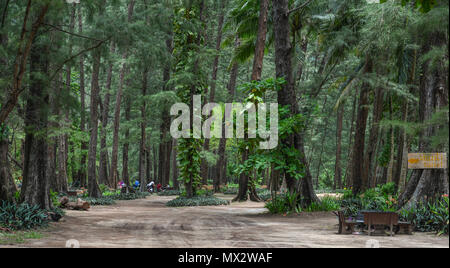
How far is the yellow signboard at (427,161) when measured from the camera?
36.8 ft

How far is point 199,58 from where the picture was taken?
2075 cm

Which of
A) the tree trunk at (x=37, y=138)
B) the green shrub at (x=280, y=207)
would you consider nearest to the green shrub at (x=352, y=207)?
the green shrub at (x=280, y=207)

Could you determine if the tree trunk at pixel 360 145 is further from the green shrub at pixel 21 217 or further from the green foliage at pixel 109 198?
the green shrub at pixel 21 217

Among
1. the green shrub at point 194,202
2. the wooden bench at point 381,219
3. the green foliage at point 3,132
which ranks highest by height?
the green foliage at point 3,132

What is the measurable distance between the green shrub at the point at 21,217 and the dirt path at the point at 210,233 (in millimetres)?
360

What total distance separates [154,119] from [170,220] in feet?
66.8

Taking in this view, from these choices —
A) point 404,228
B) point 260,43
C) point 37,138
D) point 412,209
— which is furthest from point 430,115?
point 37,138

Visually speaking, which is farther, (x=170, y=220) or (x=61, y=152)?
(x=61, y=152)

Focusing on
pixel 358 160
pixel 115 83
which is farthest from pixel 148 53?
pixel 115 83

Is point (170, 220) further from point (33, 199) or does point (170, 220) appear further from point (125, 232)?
point (33, 199)

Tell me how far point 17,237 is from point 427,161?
10093 mm

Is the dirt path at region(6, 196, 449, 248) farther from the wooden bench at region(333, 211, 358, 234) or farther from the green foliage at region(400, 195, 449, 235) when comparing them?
the green foliage at region(400, 195, 449, 235)

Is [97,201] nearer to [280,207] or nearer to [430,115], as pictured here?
[280,207]

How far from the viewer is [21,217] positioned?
1052 cm
